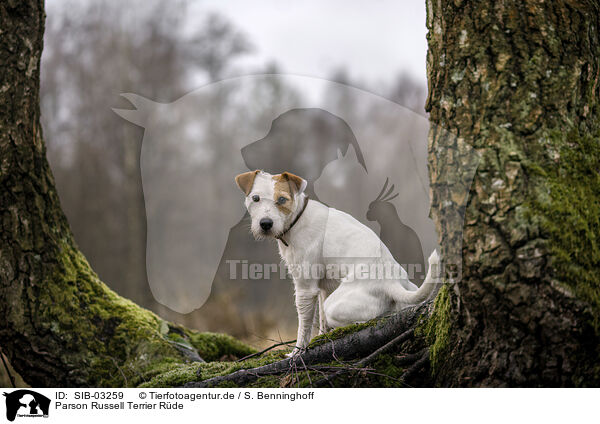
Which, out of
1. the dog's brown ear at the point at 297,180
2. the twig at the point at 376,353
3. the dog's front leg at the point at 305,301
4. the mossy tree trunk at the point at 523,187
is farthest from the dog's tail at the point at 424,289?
the dog's brown ear at the point at 297,180

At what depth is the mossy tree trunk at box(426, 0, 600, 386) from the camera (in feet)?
7.79

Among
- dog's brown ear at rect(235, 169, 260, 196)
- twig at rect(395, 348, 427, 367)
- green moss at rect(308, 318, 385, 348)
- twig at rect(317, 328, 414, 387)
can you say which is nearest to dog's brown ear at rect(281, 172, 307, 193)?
dog's brown ear at rect(235, 169, 260, 196)

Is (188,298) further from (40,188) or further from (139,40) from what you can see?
(139,40)

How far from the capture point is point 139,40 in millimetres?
12445

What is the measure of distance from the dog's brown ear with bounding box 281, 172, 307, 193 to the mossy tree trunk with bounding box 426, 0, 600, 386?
74 centimetres

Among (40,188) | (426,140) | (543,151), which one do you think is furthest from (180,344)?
(543,151)

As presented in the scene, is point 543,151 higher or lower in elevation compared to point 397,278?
higher

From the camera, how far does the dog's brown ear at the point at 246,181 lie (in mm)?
2791

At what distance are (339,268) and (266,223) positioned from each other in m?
0.66

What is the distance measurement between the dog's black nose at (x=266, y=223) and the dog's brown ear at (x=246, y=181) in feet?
0.63

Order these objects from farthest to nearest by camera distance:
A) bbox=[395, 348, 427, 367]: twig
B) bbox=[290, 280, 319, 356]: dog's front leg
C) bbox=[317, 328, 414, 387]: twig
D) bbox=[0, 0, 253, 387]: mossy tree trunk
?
bbox=[0, 0, 253, 387]: mossy tree trunk < bbox=[290, 280, 319, 356]: dog's front leg < bbox=[395, 348, 427, 367]: twig < bbox=[317, 328, 414, 387]: twig

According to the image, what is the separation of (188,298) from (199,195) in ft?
7.44
